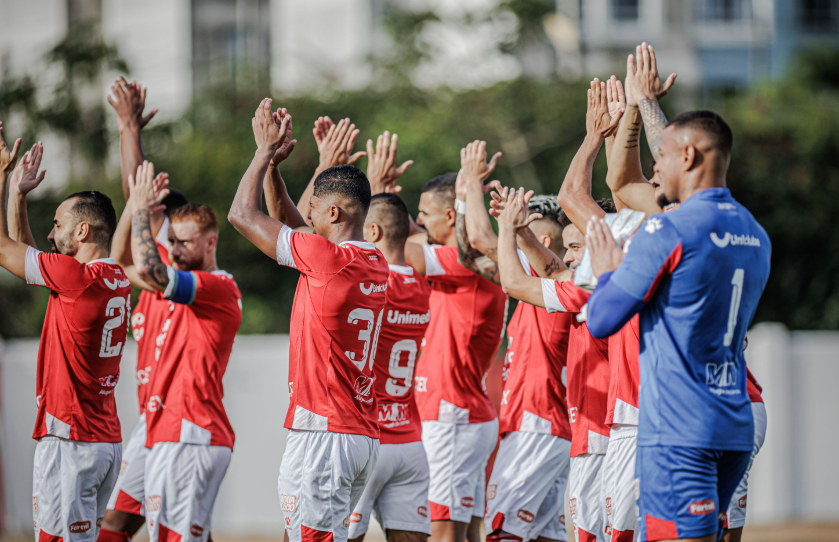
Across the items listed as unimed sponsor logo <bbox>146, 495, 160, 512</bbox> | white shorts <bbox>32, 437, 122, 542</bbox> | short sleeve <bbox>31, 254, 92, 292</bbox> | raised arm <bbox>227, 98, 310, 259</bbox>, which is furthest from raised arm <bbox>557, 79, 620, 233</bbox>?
white shorts <bbox>32, 437, 122, 542</bbox>

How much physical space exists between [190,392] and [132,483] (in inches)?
46.0

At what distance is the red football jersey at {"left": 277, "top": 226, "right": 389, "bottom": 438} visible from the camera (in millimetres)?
5379

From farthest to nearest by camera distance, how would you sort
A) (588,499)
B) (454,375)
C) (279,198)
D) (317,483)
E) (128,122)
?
(128,122) < (454,375) < (279,198) < (588,499) < (317,483)

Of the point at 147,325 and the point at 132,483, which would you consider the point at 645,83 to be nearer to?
the point at 147,325

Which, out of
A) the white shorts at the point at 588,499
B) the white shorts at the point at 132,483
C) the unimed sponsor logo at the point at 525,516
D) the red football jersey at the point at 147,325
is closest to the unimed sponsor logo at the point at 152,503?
the white shorts at the point at 132,483

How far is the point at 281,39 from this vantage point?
27.3m

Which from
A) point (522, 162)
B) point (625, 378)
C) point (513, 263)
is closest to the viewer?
point (513, 263)

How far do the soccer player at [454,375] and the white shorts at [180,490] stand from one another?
67.2 inches

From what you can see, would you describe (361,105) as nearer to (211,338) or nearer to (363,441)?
(211,338)

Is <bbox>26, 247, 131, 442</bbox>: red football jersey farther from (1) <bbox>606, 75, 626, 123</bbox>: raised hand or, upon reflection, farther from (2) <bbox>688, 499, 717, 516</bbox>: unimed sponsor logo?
(2) <bbox>688, 499, 717, 516</bbox>: unimed sponsor logo

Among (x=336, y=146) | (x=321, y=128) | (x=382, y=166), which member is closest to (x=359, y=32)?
(x=382, y=166)

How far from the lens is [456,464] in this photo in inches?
277

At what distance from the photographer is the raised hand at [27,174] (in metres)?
6.45

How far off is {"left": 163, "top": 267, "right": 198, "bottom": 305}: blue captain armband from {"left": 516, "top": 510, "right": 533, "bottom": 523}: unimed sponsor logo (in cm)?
287
